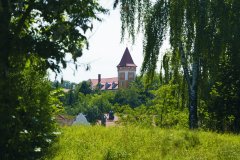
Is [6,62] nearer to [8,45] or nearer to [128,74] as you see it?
[8,45]

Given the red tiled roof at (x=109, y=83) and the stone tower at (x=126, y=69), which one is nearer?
the stone tower at (x=126, y=69)

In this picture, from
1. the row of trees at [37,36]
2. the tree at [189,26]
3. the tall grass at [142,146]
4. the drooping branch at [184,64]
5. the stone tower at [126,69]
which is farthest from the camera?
the stone tower at [126,69]

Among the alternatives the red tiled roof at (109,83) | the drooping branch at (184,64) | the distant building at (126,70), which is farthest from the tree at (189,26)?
the red tiled roof at (109,83)

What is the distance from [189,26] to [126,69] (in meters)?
107

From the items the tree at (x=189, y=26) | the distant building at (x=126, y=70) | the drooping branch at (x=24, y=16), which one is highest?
the distant building at (x=126, y=70)

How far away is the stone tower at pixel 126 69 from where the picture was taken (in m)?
118

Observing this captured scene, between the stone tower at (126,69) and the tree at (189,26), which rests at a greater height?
the stone tower at (126,69)

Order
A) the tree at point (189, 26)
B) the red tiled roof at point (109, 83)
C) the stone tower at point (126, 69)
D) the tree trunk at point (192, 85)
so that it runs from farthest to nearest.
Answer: the red tiled roof at point (109, 83)
the stone tower at point (126, 69)
the tree trunk at point (192, 85)
the tree at point (189, 26)

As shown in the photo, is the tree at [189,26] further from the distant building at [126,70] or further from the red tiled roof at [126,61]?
the red tiled roof at [126,61]

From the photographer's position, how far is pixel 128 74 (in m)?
119

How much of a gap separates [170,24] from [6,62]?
300 inches

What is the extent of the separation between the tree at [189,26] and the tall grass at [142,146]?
2705 millimetres

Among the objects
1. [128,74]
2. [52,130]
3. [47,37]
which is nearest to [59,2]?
[47,37]

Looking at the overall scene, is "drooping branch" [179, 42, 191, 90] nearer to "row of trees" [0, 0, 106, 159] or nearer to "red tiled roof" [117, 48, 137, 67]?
"row of trees" [0, 0, 106, 159]
